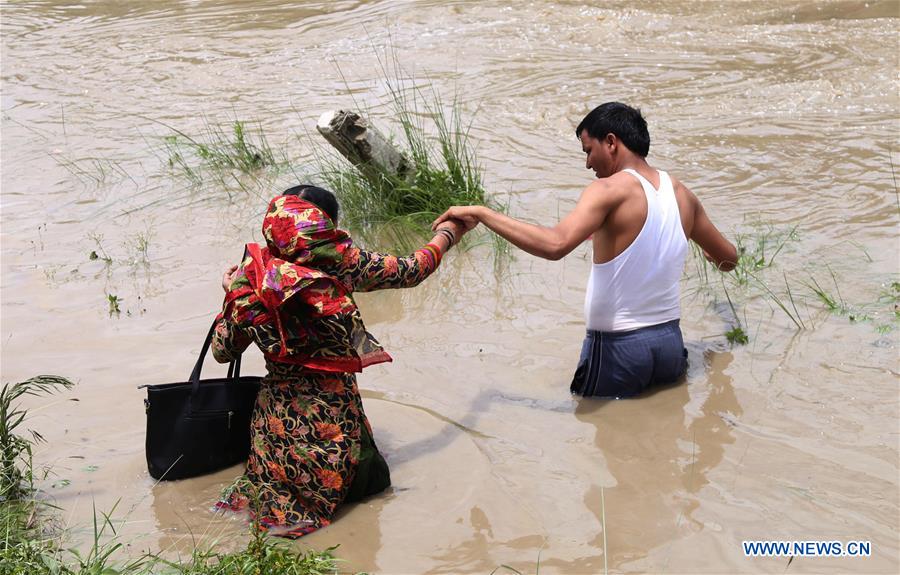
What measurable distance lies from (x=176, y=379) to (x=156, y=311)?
0.88 m

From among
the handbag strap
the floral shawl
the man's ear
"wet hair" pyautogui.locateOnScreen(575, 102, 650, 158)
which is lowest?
the handbag strap

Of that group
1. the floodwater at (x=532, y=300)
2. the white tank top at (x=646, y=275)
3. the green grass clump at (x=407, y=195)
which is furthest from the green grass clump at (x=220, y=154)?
the white tank top at (x=646, y=275)

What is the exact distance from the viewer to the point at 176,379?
187 inches

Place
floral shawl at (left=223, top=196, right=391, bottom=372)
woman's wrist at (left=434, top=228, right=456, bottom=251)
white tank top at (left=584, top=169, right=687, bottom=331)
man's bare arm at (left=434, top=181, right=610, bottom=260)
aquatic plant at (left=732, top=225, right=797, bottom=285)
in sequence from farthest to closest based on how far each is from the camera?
aquatic plant at (left=732, top=225, right=797, bottom=285) < white tank top at (left=584, top=169, right=687, bottom=331) < woman's wrist at (left=434, top=228, right=456, bottom=251) < man's bare arm at (left=434, top=181, right=610, bottom=260) < floral shawl at (left=223, top=196, right=391, bottom=372)

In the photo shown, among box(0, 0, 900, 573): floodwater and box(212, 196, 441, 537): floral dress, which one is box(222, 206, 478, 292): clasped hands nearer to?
box(212, 196, 441, 537): floral dress

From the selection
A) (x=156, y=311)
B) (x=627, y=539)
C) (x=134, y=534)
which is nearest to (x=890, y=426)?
(x=627, y=539)

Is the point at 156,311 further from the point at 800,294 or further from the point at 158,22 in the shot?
the point at 158,22

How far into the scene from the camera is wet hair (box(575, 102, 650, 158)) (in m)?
4.20

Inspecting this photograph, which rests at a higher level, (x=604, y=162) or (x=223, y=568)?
(x=604, y=162)

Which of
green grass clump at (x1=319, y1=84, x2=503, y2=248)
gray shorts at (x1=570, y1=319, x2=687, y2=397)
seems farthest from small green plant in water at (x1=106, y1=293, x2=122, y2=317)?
gray shorts at (x1=570, y1=319, x2=687, y2=397)

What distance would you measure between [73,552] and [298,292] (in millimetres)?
1108

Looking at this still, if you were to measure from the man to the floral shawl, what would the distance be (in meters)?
0.80

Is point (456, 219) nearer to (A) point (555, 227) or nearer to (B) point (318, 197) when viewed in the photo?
(A) point (555, 227)

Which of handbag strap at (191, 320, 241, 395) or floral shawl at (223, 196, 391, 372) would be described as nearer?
floral shawl at (223, 196, 391, 372)
